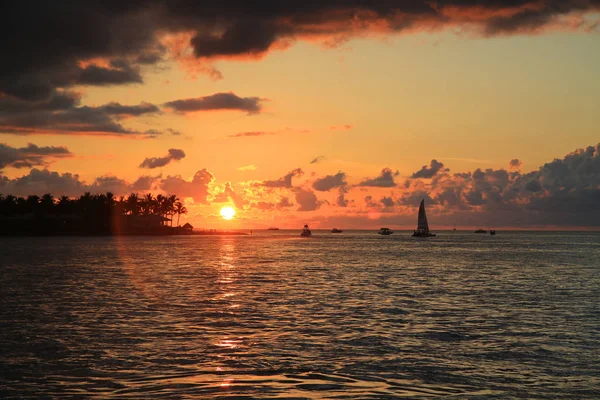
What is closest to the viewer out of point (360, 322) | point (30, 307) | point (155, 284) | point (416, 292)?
point (360, 322)

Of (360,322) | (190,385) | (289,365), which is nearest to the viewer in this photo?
(190,385)

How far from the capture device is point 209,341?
94.4 feet

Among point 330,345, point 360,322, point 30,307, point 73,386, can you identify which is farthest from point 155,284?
point 73,386

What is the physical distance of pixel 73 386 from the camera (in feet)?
66.3

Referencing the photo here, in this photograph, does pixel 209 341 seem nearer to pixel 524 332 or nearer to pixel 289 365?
pixel 289 365

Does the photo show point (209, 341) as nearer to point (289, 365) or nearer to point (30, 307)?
point (289, 365)

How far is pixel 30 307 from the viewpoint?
137 ft

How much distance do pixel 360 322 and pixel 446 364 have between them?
444 inches

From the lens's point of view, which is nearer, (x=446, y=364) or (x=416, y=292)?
(x=446, y=364)

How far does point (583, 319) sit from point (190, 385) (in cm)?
2556

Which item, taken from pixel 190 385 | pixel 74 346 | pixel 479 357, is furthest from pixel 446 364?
pixel 74 346

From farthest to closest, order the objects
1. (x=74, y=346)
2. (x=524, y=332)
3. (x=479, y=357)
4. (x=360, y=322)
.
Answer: (x=360, y=322) → (x=524, y=332) → (x=74, y=346) → (x=479, y=357)

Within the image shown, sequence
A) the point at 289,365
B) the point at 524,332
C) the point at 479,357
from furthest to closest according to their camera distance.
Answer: the point at 524,332 → the point at 479,357 → the point at 289,365

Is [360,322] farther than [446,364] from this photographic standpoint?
Yes
